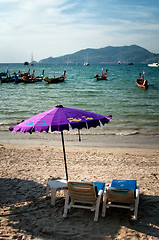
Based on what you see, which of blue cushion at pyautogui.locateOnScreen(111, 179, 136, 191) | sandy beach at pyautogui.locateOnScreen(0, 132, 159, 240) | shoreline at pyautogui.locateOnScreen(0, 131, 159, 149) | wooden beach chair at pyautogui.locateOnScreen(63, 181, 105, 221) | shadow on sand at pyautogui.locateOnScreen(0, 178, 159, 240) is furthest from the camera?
shoreline at pyautogui.locateOnScreen(0, 131, 159, 149)

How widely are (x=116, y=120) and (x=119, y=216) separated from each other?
12.6 meters

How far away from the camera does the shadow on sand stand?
481cm

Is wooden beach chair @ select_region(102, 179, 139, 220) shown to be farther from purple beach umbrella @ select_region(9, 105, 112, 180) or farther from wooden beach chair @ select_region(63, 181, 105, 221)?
purple beach umbrella @ select_region(9, 105, 112, 180)

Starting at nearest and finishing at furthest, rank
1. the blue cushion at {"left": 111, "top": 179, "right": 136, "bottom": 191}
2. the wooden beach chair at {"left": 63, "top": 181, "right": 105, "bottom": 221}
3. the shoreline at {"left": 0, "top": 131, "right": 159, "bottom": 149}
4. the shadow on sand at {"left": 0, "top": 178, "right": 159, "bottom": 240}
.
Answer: the shadow on sand at {"left": 0, "top": 178, "right": 159, "bottom": 240} < the wooden beach chair at {"left": 63, "top": 181, "right": 105, "bottom": 221} < the blue cushion at {"left": 111, "top": 179, "right": 136, "bottom": 191} < the shoreline at {"left": 0, "top": 131, "right": 159, "bottom": 149}

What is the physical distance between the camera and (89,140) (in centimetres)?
1319

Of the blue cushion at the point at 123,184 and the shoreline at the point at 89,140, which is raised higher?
the blue cushion at the point at 123,184

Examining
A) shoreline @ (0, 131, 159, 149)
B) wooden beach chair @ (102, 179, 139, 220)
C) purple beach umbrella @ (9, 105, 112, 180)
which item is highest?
purple beach umbrella @ (9, 105, 112, 180)

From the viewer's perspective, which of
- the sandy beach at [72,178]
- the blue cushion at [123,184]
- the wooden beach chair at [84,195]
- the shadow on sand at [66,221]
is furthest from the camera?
the blue cushion at [123,184]

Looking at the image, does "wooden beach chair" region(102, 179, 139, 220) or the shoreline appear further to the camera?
the shoreline

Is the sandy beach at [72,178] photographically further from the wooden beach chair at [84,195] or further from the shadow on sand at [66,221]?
the wooden beach chair at [84,195]

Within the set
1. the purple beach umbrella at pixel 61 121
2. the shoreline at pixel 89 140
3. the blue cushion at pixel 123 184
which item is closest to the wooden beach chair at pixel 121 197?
the blue cushion at pixel 123 184

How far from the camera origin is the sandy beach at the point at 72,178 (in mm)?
4957

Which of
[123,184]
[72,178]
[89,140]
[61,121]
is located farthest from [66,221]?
[89,140]

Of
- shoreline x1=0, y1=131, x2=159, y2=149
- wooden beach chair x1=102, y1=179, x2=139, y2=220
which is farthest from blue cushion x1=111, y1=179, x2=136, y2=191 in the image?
shoreline x1=0, y1=131, x2=159, y2=149
